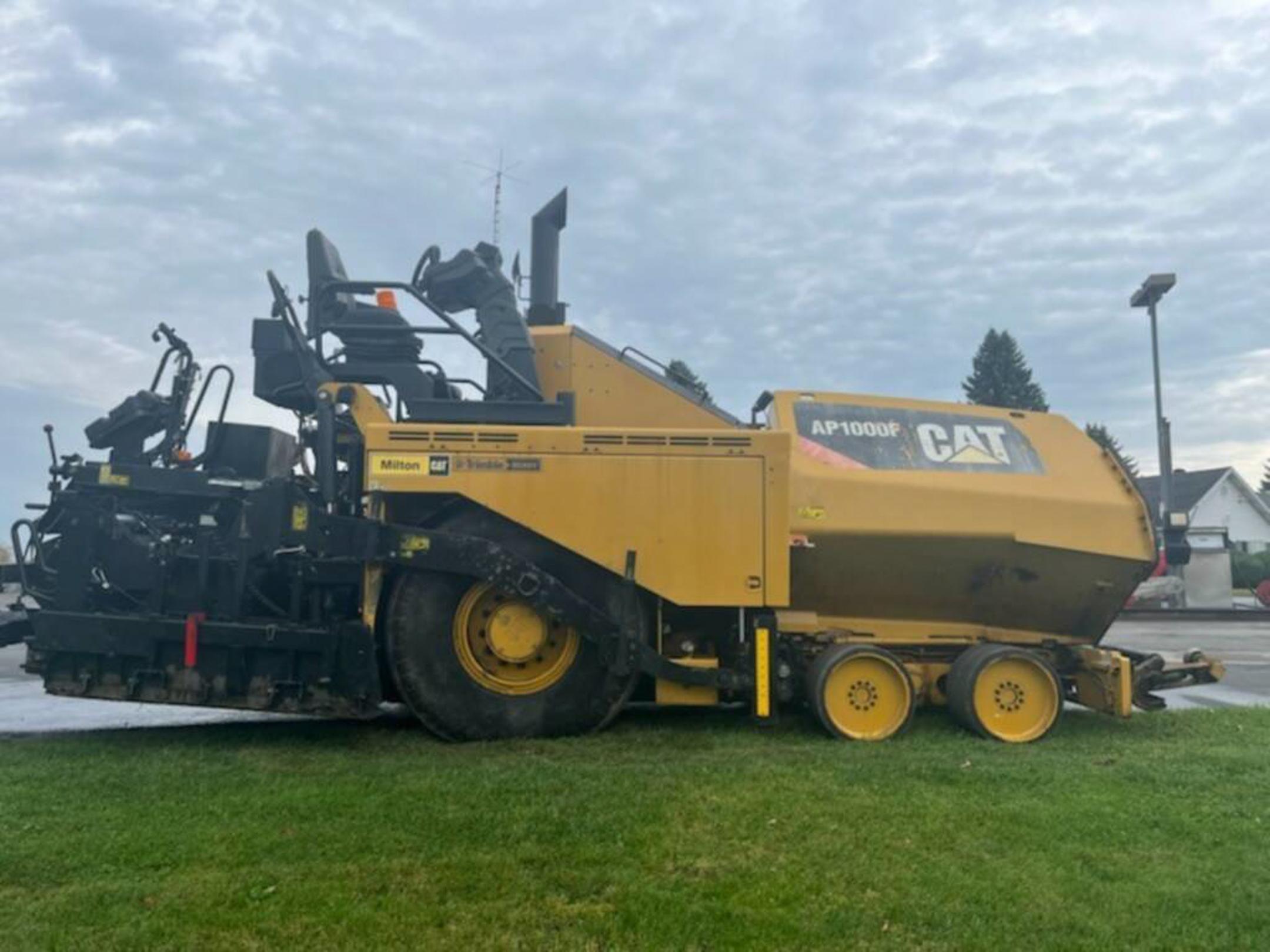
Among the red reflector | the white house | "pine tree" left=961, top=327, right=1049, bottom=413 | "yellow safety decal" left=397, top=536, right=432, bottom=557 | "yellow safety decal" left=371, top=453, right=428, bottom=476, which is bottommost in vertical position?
the red reflector

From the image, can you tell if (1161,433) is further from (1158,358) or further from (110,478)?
(110,478)

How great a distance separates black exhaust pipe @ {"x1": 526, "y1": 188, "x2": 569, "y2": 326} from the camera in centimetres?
832

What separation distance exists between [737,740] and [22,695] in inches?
272

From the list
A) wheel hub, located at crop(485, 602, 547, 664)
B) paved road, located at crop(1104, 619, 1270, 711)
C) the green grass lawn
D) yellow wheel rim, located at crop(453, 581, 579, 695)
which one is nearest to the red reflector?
the green grass lawn

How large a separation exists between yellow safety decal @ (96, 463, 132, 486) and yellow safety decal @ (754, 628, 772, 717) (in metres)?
4.36

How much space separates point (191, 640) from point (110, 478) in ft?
4.45

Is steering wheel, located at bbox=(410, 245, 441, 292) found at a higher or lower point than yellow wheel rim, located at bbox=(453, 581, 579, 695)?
higher

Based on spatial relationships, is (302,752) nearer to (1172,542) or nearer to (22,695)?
(22,695)

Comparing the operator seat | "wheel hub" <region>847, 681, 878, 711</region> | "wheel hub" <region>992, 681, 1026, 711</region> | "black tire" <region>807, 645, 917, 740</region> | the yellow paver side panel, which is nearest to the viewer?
the yellow paver side panel

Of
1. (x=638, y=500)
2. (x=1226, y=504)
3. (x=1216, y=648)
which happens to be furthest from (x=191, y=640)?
(x=1226, y=504)

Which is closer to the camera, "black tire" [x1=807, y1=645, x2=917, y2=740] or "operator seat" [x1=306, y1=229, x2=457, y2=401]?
"black tire" [x1=807, y1=645, x2=917, y2=740]

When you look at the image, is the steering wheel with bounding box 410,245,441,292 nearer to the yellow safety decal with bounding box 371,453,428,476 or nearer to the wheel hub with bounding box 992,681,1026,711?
the yellow safety decal with bounding box 371,453,428,476

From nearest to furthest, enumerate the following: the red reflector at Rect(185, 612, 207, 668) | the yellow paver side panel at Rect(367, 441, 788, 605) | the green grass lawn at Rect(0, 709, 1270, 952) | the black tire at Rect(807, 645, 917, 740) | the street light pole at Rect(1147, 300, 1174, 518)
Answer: the green grass lawn at Rect(0, 709, 1270, 952) < the red reflector at Rect(185, 612, 207, 668) < the yellow paver side panel at Rect(367, 441, 788, 605) < the black tire at Rect(807, 645, 917, 740) < the street light pole at Rect(1147, 300, 1174, 518)

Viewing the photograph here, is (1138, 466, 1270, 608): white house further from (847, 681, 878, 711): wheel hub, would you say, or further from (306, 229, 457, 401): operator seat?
(306, 229, 457, 401): operator seat
